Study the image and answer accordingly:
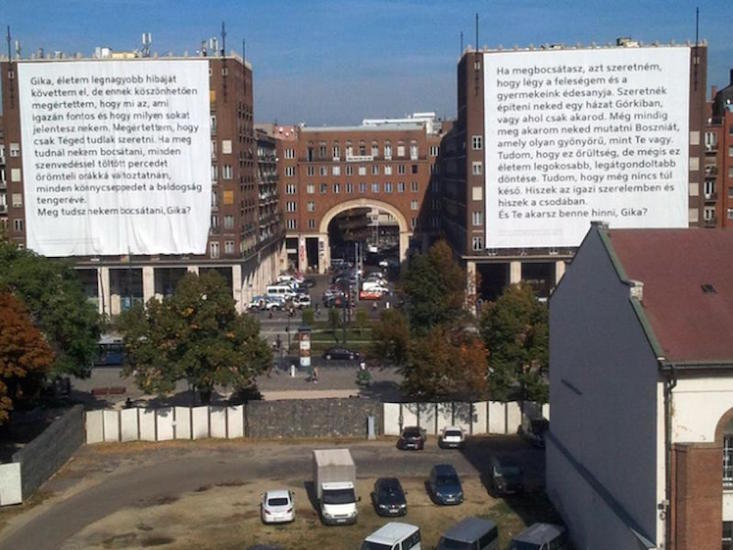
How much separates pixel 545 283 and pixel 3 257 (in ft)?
118

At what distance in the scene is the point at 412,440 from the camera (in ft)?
105

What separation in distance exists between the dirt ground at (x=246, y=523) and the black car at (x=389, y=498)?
0.22m

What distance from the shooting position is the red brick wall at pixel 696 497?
59.1 feet

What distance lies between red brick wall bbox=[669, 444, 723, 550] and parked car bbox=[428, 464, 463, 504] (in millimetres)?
8711

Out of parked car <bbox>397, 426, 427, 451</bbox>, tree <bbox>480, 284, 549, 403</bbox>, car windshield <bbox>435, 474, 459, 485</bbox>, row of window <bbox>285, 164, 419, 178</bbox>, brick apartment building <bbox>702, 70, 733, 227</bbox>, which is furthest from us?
row of window <bbox>285, 164, 419, 178</bbox>

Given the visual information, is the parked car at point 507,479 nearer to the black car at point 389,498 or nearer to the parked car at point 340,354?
the black car at point 389,498

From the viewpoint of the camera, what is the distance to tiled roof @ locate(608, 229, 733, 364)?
730 inches

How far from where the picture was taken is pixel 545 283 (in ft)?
205

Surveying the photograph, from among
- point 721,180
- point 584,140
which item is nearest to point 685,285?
point 584,140

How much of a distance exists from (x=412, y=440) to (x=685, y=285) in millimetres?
13819

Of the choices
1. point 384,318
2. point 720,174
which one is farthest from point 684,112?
point 384,318

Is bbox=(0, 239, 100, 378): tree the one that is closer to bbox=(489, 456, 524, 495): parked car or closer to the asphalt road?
the asphalt road

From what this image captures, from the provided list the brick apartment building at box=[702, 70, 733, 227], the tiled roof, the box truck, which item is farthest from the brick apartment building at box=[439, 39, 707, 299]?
the tiled roof

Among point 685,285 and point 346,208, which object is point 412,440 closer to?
point 685,285
